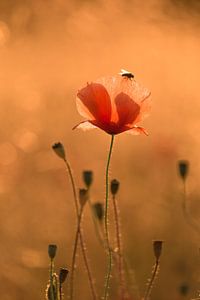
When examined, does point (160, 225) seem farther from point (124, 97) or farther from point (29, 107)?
point (124, 97)

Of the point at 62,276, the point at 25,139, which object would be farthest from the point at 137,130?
the point at 25,139

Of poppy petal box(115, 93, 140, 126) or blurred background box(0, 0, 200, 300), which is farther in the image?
blurred background box(0, 0, 200, 300)

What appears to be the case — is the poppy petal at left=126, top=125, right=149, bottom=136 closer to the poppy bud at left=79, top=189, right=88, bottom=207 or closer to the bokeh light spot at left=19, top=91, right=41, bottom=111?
the poppy bud at left=79, top=189, right=88, bottom=207

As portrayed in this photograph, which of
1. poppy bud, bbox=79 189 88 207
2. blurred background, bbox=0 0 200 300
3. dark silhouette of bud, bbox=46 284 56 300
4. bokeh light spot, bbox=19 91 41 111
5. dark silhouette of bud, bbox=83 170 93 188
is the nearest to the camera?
dark silhouette of bud, bbox=46 284 56 300

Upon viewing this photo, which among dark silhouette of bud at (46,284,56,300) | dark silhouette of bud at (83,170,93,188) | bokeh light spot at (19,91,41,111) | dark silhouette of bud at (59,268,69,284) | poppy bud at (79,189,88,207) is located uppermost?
bokeh light spot at (19,91,41,111)

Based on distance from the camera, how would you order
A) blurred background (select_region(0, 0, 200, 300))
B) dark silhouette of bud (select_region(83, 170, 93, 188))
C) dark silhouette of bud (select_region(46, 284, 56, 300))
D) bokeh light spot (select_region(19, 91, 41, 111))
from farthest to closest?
bokeh light spot (select_region(19, 91, 41, 111)) < blurred background (select_region(0, 0, 200, 300)) < dark silhouette of bud (select_region(83, 170, 93, 188)) < dark silhouette of bud (select_region(46, 284, 56, 300))

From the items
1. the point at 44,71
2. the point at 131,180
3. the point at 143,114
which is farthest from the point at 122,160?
the point at 143,114

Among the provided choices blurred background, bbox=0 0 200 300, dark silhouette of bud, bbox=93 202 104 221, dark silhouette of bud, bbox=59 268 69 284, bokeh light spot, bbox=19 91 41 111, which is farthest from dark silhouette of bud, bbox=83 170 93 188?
bokeh light spot, bbox=19 91 41 111
